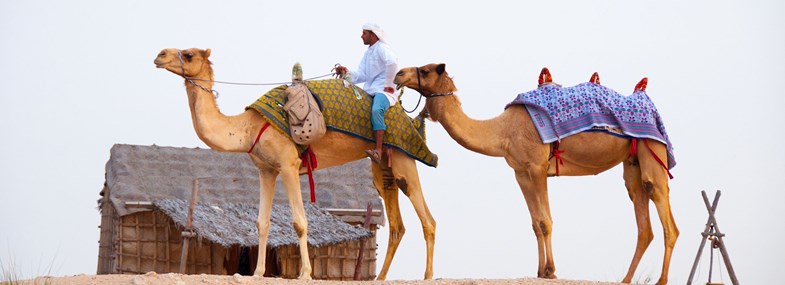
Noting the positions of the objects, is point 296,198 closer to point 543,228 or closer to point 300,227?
point 300,227

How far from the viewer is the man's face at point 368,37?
12945 millimetres

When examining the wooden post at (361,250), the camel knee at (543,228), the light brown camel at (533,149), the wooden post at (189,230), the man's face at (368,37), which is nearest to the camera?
the camel knee at (543,228)

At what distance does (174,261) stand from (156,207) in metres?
1.12

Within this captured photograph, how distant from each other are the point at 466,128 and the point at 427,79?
672mm

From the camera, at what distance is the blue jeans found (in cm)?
1246

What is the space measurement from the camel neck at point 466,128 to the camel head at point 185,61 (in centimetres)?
248

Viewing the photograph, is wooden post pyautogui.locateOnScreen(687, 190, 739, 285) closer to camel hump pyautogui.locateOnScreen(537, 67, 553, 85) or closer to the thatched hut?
camel hump pyautogui.locateOnScreen(537, 67, 553, 85)

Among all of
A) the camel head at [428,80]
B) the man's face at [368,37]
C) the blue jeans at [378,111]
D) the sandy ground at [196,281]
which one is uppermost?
the man's face at [368,37]

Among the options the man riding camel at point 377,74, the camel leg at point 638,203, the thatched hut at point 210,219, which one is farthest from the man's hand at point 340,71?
the thatched hut at point 210,219

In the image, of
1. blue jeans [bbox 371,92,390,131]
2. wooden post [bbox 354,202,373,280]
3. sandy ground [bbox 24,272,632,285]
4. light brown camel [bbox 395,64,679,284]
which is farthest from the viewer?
wooden post [bbox 354,202,373,280]

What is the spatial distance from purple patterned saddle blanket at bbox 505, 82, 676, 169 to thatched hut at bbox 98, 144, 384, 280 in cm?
759

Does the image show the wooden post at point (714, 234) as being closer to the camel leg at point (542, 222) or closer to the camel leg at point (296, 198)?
the camel leg at point (542, 222)

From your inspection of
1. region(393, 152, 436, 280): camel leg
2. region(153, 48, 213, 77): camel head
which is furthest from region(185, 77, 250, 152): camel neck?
region(393, 152, 436, 280): camel leg

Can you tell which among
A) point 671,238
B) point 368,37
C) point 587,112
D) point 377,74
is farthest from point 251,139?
point 671,238
